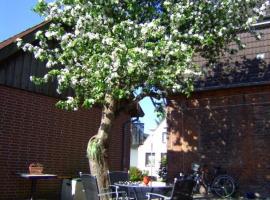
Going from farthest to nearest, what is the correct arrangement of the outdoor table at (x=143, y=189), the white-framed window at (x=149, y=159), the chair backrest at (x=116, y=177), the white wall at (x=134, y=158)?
the white-framed window at (x=149, y=159), the white wall at (x=134, y=158), the chair backrest at (x=116, y=177), the outdoor table at (x=143, y=189)

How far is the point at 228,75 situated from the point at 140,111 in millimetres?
4019

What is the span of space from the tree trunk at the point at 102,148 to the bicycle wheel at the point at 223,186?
6.06m

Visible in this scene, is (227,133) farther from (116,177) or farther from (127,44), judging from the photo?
(127,44)

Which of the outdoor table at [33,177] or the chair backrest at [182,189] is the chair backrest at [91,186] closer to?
the chair backrest at [182,189]

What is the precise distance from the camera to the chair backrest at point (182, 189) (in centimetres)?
918

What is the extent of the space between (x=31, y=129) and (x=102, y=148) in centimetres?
372

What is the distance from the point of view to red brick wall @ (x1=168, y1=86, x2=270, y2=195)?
15438 mm

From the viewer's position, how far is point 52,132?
14.7 metres

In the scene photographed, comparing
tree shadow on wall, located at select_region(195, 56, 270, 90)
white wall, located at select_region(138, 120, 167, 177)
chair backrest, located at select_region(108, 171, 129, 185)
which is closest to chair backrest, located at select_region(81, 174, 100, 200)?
chair backrest, located at select_region(108, 171, 129, 185)

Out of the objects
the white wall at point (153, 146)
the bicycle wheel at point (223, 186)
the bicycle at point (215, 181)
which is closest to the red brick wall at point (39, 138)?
the bicycle at point (215, 181)

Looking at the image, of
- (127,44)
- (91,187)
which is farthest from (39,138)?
(127,44)

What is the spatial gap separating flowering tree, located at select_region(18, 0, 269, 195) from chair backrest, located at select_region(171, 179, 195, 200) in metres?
2.23

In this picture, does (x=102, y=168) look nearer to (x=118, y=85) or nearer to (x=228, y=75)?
(x=118, y=85)

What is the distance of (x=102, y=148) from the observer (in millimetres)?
11078
